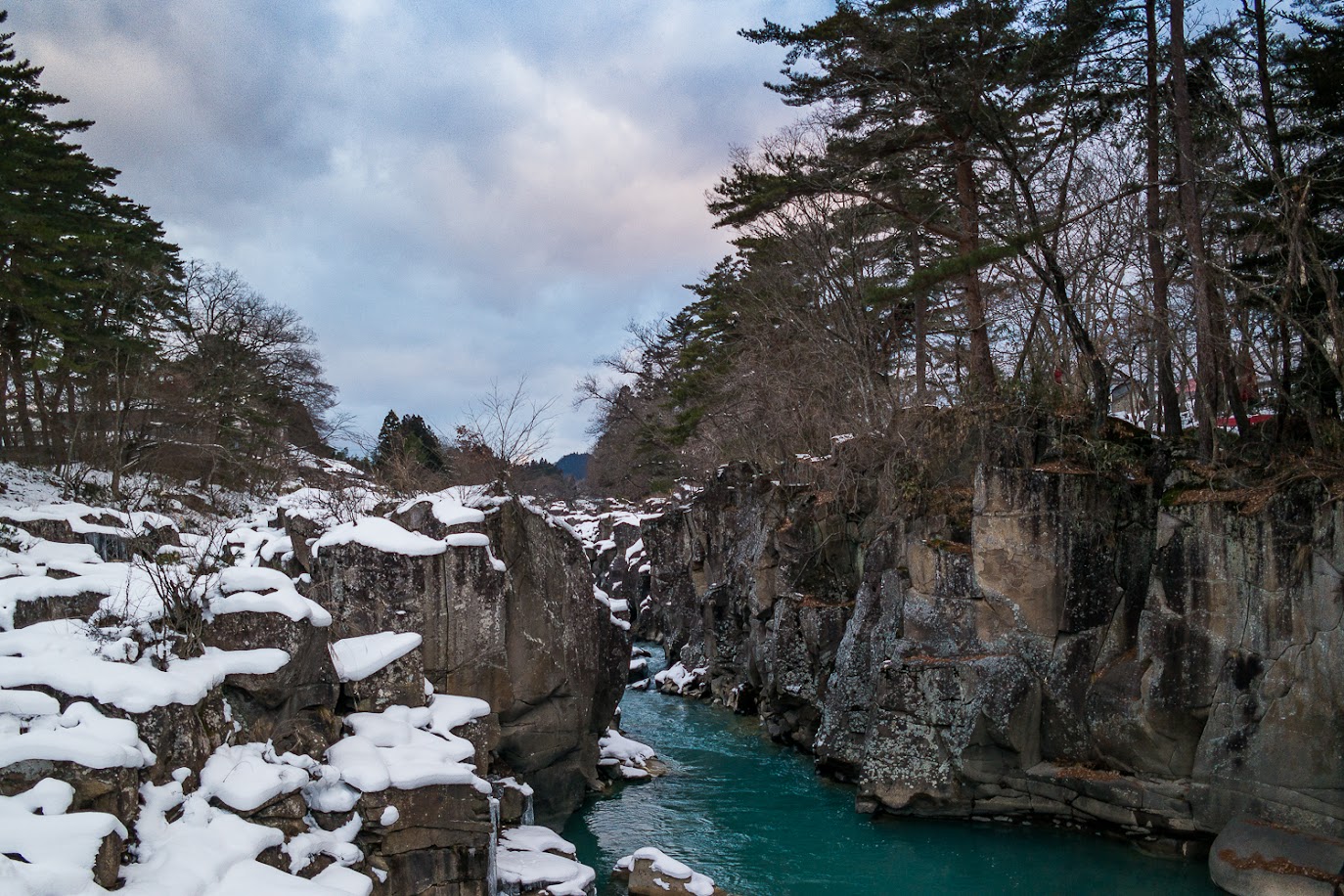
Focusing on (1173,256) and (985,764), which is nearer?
(985,764)

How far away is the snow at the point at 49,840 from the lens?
24.0 ft

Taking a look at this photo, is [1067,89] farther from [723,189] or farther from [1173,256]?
[723,189]

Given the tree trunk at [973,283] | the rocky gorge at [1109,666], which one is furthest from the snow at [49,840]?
the tree trunk at [973,283]

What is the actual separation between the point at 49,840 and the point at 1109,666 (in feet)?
50.2

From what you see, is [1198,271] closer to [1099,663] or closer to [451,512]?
[1099,663]

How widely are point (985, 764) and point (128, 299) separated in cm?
2658

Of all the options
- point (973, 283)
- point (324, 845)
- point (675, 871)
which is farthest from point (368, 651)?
point (973, 283)

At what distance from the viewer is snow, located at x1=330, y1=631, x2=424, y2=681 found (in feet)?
39.1

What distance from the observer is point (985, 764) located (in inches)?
648

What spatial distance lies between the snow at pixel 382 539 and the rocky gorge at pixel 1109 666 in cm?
857

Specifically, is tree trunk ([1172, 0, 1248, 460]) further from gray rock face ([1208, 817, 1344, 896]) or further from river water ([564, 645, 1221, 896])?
river water ([564, 645, 1221, 896])

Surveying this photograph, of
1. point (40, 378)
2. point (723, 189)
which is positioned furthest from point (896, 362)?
point (40, 378)

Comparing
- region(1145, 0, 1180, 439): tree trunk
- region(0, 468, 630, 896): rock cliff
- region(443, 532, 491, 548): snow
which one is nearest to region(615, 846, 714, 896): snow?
region(0, 468, 630, 896): rock cliff

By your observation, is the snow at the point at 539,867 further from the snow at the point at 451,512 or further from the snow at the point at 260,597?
the snow at the point at 451,512
